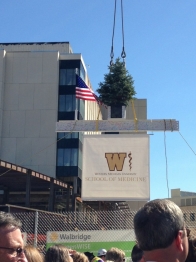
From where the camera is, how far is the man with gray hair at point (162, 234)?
2.06 m

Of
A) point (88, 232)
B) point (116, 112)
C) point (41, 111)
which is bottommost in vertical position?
point (88, 232)

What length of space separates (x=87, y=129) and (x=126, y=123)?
107cm

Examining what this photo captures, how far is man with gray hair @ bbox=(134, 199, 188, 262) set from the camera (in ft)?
6.75

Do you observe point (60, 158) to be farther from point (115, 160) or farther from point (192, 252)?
point (192, 252)

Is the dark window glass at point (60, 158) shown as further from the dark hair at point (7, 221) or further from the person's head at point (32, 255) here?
the dark hair at point (7, 221)

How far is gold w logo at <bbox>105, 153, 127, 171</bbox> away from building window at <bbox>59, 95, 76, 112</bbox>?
39651 millimetres

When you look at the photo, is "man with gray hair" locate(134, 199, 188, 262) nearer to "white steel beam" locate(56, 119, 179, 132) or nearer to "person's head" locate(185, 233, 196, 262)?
"person's head" locate(185, 233, 196, 262)

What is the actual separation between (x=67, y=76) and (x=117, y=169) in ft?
137

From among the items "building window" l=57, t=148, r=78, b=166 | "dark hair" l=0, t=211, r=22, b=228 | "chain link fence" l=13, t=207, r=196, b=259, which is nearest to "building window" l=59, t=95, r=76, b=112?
"building window" l=57, t=148, r=78, b=166

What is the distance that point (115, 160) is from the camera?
11414 millimetres

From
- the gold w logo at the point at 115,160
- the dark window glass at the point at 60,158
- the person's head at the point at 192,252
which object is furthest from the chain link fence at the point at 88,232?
the dark window glass at the point at 60,158

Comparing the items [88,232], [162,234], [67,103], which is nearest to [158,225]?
[162,234]

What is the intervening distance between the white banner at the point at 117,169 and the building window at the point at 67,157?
38.8 m

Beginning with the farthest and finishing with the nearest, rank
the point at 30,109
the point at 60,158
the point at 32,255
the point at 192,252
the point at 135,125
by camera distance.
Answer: the point at 30,109, the point at 60,158, the point at 135,125, the point at 32,255, the point at 192,252
